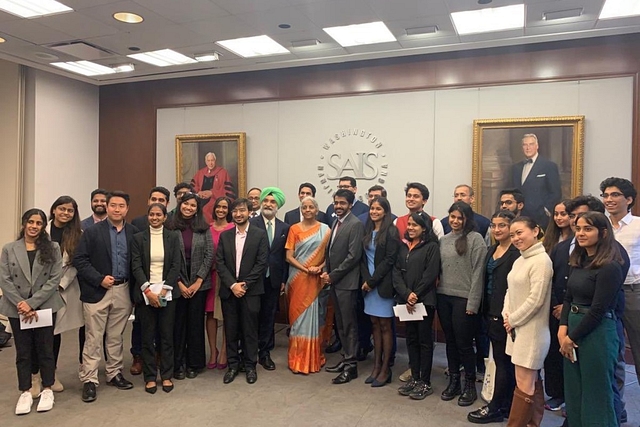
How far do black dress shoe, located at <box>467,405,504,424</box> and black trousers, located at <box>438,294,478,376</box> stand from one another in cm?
36

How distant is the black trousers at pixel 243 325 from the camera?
4.32m

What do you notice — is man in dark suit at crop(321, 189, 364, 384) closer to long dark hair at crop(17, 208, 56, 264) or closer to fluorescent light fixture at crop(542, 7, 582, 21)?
long dark hair at crop(17, 208, 56, 264)

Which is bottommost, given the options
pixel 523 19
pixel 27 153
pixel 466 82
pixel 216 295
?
pixel 216 295

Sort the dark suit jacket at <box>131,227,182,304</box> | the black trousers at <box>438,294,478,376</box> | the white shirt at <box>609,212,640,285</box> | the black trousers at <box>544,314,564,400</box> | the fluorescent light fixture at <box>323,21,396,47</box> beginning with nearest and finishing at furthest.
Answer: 1. the white shirt at <box>609,212,640,285</box>
2. the black trousers at <box>544,314,564,400</box>
3. the black trousers at <box>438,294,478,376</box>
4. the dark suit jacket at <box>131,227,182,304</box>
5. the fluorescent light fixture at <box>323,21,396,47</box>

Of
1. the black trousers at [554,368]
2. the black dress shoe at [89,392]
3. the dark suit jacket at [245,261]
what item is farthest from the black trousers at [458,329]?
the black dress shoe at [89,392]

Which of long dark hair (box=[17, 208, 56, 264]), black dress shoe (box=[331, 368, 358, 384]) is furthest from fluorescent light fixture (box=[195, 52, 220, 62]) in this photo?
black dress shoe (box=[331, 368, 358, 384])

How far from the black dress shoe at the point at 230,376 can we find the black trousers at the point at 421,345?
1547 mm

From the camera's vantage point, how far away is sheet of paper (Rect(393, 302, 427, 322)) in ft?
12.5

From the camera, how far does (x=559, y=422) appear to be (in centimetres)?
355

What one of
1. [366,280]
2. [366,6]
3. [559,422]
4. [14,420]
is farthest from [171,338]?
[366,6]

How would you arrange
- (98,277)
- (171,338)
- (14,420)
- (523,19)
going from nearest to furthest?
(14,420), (98,277), (171,338), (523,19)

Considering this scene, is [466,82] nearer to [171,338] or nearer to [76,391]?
[171,338]

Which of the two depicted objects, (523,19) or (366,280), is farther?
(523,19)

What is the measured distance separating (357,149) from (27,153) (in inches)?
185
